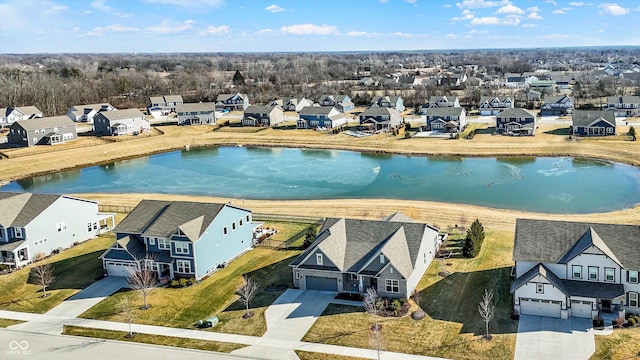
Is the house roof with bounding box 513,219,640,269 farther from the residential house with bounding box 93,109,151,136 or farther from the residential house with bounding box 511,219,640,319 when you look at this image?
the residential house with bounding box 93,109,151,136

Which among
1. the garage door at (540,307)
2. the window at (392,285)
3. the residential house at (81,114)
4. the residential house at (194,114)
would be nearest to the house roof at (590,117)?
the garage door at (540,307)

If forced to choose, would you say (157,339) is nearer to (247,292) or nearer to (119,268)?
(247,292)

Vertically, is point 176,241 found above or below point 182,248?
above

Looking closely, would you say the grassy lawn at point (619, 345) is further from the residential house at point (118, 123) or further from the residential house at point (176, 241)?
the residential house at point (118, 123)

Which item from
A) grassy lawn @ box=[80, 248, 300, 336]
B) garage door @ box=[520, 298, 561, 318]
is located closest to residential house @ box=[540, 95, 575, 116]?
grassy lawn @ box=[80, 248, 300, 336]

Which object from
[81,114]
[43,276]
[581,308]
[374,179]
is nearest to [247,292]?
[43,276]

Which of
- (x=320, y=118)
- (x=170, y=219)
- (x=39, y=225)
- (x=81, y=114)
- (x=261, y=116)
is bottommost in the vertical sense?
(x=39, y=225)
